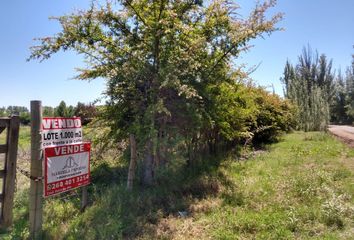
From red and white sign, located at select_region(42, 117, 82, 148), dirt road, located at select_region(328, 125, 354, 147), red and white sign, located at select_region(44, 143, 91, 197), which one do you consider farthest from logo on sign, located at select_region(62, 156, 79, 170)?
dirt road, located at select_region(328, 125, 354, 147)

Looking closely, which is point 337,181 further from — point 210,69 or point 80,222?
point 80,222

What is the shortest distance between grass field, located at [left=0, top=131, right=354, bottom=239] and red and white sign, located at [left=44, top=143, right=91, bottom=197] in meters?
0.61

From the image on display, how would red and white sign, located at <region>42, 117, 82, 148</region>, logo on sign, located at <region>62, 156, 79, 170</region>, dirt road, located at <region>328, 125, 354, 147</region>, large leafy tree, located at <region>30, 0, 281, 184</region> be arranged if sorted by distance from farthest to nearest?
dirt road, located at <region>328, 125, 354, 147</region> → large leafy tree, located at <region>30, 0, 281, 184</region> → logo on sign, located at <region>62, 156, 79, 170</region> → red and white sign, located at <region>42, 117, 82, 148</region>

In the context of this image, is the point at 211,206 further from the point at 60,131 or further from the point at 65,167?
the point at 60,131

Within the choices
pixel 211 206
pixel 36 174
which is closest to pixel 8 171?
pixel 36 174

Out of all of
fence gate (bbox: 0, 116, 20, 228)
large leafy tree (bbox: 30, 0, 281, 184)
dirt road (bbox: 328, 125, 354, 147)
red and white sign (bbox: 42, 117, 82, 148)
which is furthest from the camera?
dirt road (bbox: 328, 125, 354, 147)

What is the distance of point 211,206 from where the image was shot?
5.63 m

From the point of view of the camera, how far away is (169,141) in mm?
6340

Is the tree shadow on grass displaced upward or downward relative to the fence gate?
downward

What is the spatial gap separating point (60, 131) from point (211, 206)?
9.20ft

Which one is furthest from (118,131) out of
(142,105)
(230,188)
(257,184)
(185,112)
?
(257,184)

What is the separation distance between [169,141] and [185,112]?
0.66 meters

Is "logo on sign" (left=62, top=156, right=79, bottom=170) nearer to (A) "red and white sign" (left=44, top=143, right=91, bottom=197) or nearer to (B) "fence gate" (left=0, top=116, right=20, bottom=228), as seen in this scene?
(A) "red and white sign" (left=44, top=143, right=91, bottom=197)

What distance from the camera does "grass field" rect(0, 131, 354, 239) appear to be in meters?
4.65
